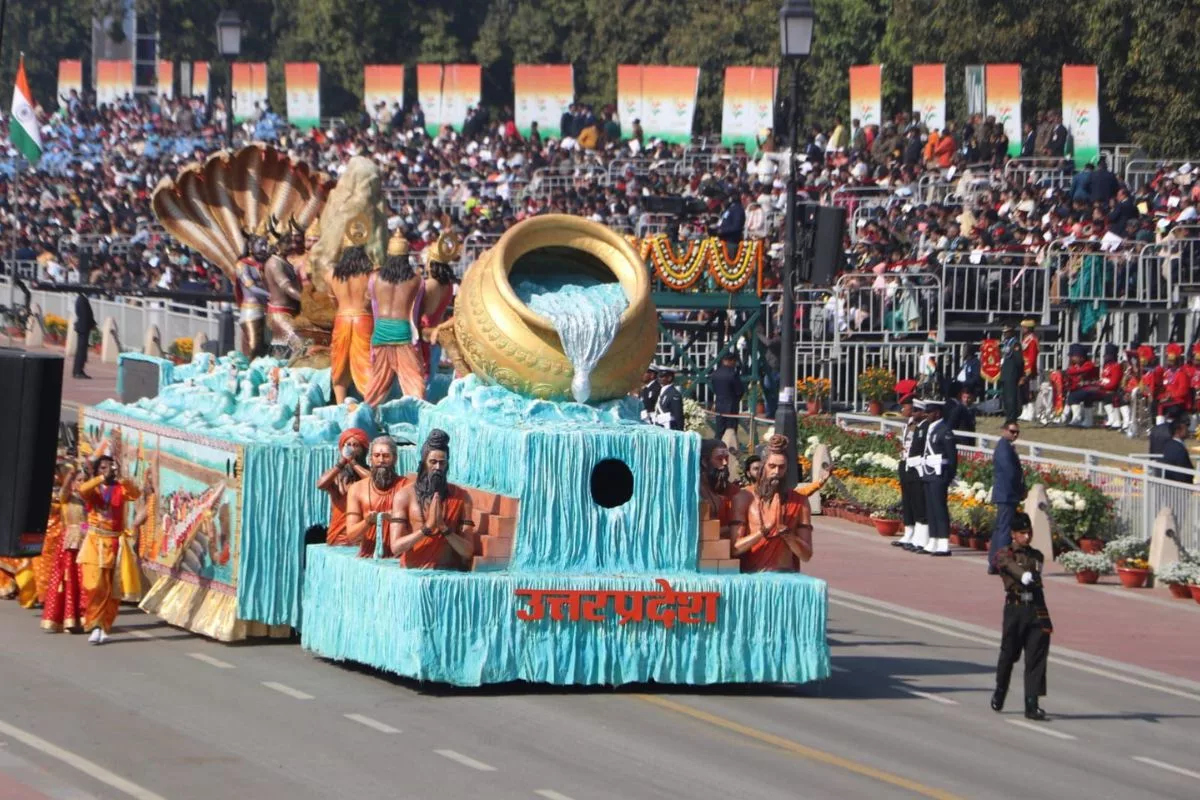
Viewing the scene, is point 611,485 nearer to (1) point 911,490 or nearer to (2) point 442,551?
(2) point 442,551

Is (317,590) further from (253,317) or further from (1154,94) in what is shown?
(1154,94)

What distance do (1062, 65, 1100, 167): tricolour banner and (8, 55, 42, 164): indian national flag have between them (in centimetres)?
1770

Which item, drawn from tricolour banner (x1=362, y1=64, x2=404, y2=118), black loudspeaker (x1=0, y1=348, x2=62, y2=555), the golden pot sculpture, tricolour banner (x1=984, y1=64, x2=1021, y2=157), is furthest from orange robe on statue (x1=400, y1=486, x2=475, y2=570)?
tricolour banner (x1=362, y1=64, x2=404, y2=118)

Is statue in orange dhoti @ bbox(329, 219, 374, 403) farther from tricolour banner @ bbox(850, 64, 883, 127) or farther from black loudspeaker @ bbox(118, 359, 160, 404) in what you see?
tricolour banner @ bbox(850, 64, 883, 127)

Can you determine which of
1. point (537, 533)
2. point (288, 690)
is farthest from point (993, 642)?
point (288, 690)

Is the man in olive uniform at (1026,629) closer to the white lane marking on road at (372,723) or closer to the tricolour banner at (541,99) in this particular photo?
the white lane marking on road at (372,723)

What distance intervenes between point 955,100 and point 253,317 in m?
39.0

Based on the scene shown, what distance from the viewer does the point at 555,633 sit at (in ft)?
51.6

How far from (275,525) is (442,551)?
88.8 inches

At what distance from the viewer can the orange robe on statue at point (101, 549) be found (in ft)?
58.3

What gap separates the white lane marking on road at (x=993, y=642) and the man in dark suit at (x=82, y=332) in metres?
19.5

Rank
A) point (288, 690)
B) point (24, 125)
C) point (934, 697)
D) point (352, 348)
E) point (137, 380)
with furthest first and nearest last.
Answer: point (24, 125) → point (137, 380) → point (352, 348) → point (934, 697) → point (288, 690)

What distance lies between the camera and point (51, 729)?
14414 mm

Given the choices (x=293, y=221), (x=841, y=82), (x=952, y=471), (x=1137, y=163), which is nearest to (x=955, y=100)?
(x=841, y=82)
